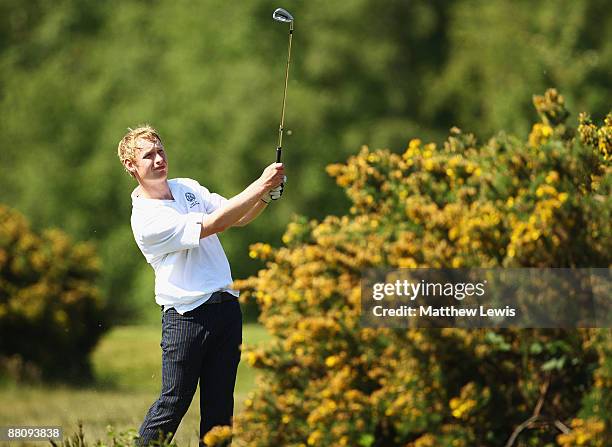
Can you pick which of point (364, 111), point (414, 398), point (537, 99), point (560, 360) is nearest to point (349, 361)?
point (414, 398)

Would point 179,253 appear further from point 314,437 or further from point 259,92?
point 259,92

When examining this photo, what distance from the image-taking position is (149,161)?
4.59 meters

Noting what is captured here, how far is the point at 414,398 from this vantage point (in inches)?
144

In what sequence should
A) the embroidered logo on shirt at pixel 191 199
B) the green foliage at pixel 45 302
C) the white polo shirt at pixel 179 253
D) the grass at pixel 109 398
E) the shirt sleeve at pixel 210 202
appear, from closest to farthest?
the white polo shirt at pixel 179 253 < the embroidered logo on shirt at pixel 191 199 < the shirt sleeve at pixel 210 202 < the grass at pixel 109 398 < the green foliage at pixel 45 302

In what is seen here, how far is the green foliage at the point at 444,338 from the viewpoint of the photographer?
369 centimetres

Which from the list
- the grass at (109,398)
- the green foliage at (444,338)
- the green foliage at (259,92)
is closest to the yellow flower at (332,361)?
the green foliage at (444,338)

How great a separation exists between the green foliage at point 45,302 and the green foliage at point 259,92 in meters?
7.80

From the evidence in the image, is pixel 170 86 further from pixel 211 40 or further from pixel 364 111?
pixel 364 111

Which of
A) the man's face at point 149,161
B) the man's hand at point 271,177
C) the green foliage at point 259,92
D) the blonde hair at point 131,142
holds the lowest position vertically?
the man's hand at point 271,177

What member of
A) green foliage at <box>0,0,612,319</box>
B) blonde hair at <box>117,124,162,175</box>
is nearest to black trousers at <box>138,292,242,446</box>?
blonde hair at <box>117,124,162,175</box>

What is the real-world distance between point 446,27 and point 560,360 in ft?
64.5

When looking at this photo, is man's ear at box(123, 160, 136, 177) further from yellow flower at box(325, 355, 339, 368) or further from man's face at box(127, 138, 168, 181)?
yellow flower at box(325, 355, 339, 368)

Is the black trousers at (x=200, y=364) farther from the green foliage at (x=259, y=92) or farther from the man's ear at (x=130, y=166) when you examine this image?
the green foliage at (x=259, y=92)

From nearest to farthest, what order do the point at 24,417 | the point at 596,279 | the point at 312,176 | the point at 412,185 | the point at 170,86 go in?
the point at 596,279, the point at 412,185, the point at 24,417, the point at 312,176, the point at 170,86
